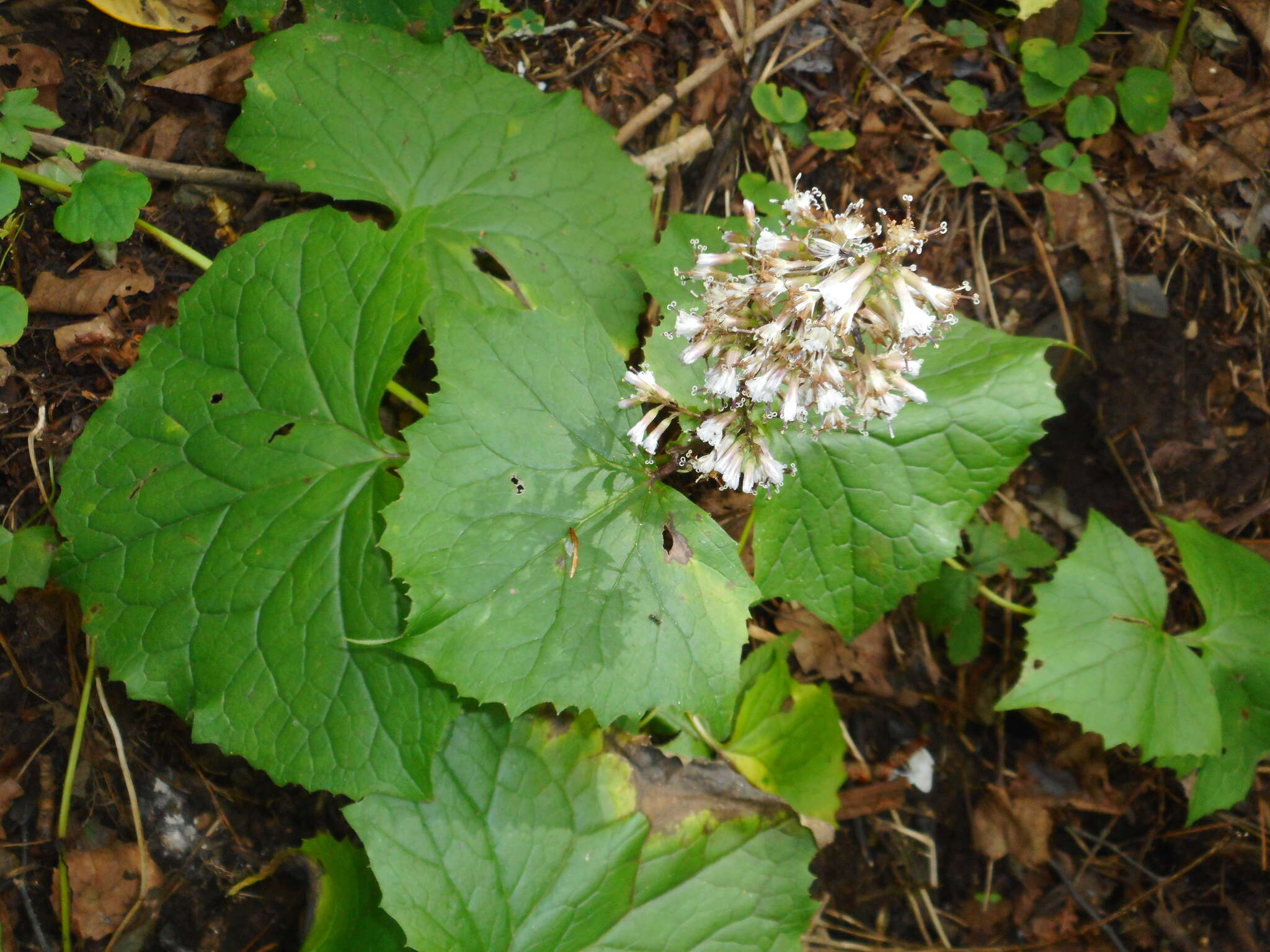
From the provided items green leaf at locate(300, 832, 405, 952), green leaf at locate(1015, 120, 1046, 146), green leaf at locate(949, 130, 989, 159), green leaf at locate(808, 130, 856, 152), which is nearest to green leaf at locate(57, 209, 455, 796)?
green leaf at locate(300, 832, 405, 952)

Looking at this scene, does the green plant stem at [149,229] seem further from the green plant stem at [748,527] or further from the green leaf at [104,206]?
the green plant stem at [748,527]

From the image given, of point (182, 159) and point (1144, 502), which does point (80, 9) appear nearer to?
point (182, 159)

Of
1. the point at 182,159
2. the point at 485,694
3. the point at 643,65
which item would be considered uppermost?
the point at 643,65

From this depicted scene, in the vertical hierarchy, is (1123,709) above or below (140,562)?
below

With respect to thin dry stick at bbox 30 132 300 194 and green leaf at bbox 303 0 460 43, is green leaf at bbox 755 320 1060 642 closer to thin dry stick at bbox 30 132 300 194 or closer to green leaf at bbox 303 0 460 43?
green leaf at bbox 303 0 460 43

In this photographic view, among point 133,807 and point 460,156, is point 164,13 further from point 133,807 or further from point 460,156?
point 133,807

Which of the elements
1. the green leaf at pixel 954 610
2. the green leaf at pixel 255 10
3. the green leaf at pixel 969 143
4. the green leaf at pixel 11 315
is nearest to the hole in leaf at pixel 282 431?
the green leaf at pixel 11 315

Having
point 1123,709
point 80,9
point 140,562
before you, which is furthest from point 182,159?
point 1123,709
